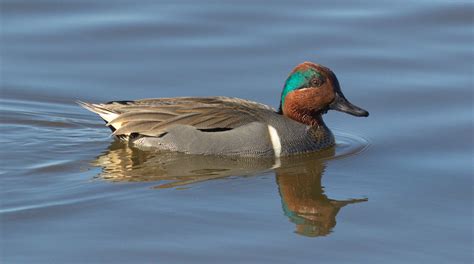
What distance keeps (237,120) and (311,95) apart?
0.79m

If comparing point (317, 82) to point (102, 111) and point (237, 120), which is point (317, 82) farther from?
point (102, 111)

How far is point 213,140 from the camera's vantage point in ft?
36.5

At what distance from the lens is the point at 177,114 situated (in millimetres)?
11297

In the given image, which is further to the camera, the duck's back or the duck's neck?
the duck's neck

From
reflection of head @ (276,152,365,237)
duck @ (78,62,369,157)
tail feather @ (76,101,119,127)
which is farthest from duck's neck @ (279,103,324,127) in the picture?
tail feather @ (76,101,119,127)

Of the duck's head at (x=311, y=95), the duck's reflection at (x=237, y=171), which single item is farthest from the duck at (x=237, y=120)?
the duck's reflection at (x=237, y=171)

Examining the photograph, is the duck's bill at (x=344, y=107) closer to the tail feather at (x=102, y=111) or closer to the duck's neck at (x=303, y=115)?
the duck's neck at (x=303, y=115)

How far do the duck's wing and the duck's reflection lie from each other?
253mm


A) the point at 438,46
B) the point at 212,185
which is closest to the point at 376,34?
the point at 438,46

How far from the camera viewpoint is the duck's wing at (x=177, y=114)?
36.7ft

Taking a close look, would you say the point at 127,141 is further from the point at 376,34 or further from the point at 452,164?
the point at 376,34

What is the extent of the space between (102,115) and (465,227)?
3903 mm

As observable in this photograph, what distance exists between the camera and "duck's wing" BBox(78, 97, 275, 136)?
11188mm

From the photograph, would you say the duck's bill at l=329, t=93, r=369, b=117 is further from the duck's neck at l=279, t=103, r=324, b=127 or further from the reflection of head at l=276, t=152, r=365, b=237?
the reflection of head at l=276, t=152, r=365, b=237
